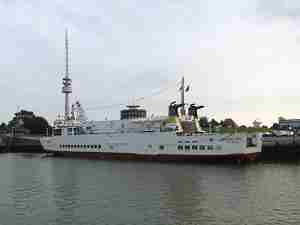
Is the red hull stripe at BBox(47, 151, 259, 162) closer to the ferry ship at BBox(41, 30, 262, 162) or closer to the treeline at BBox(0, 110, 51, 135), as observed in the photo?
the ferry ship at BBox(41, 30, 262, 162)

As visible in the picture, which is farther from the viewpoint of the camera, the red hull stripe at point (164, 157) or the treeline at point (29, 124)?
the treeline at point (29, 124)

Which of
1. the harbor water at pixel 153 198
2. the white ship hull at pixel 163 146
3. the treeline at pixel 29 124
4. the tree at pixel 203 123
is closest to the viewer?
the harbor water at pixel 153 198

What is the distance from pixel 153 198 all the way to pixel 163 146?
1000 inches

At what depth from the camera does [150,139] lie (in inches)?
1986

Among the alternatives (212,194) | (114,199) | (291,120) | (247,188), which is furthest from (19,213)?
(291,120)

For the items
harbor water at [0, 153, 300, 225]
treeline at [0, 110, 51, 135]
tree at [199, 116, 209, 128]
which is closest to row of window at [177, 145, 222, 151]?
harbor water at [0, 153, 300, 225]

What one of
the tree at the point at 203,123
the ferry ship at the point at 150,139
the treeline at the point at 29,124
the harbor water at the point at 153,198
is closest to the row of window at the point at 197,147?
the ferry ship at the point at 150,139

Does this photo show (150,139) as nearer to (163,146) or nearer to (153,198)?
(163,146)

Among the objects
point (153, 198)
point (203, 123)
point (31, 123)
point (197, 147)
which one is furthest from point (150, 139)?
point (31, 123)

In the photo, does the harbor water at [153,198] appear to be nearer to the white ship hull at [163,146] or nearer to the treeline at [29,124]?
the white ship hull at [163,146]

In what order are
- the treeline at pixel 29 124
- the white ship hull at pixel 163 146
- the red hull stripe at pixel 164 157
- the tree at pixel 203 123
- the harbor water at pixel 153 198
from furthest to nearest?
the treeline at pixel 29 124
the tree at pixel 203 123
the white ship hull at pixel 163 146
the red hull stripe at pixel 164 157
the harbor water at pixel 153 198

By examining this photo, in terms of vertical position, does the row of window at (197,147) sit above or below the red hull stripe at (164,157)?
above

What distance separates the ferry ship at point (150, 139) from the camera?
44.9 metres

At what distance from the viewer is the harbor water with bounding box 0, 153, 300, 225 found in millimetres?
19375
